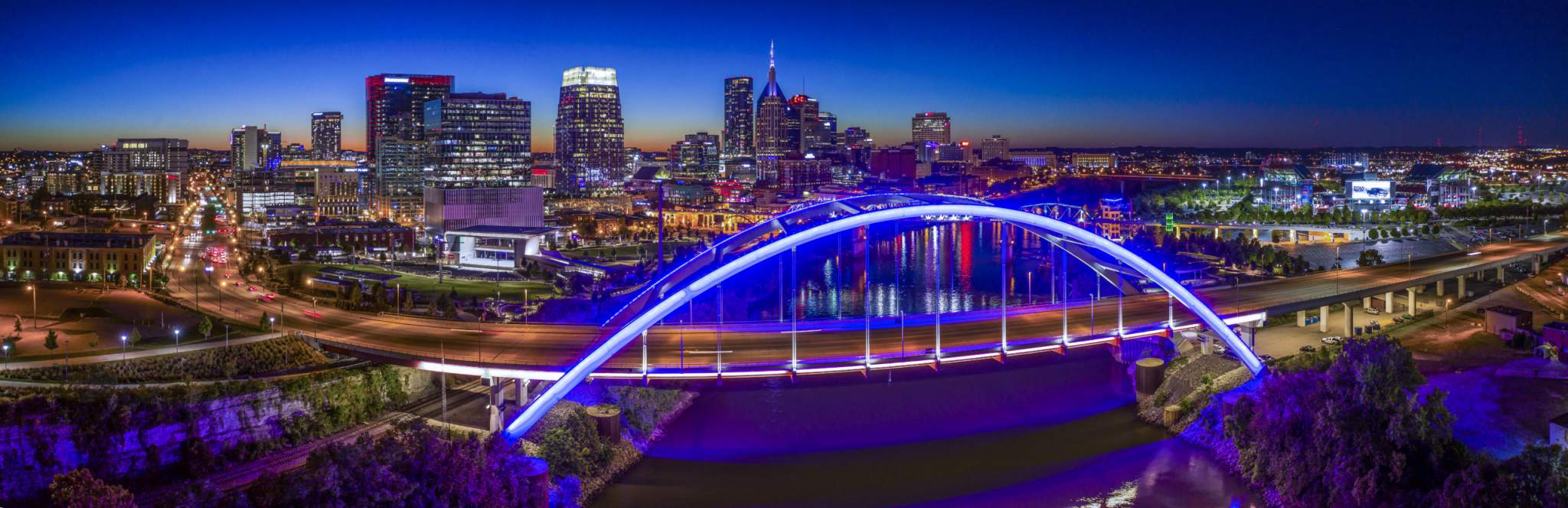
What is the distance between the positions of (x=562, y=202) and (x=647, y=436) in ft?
254

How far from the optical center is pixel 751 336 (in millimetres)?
20875

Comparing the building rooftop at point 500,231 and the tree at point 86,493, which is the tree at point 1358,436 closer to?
the tree at point 86,493

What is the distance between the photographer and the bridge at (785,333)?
56.1 ft

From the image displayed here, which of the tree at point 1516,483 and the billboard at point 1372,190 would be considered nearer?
the tree at point 1516,483

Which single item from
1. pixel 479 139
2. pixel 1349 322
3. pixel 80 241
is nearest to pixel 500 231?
pixel 80 241

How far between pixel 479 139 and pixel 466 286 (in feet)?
175

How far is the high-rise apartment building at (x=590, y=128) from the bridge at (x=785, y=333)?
9660cm

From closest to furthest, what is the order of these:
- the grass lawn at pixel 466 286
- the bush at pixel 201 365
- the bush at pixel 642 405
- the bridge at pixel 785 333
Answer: the bridge at pixel 785 333 < the bush at pixel 201 365 < the bush at pixel 642 405 < the grass lawn at pixel 466 286

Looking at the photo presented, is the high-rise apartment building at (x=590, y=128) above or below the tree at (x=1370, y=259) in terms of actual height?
above

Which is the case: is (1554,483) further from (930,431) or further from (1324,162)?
(1324,162)

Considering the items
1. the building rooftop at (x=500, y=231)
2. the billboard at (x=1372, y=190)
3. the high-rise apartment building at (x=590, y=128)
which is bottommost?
the building rooftop at (x=500, y=231)

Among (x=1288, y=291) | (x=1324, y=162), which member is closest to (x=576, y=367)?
(x=1288, y=291)

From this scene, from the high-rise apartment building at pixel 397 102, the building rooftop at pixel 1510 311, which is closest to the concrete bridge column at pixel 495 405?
the building rooftop at pixel 1510 311

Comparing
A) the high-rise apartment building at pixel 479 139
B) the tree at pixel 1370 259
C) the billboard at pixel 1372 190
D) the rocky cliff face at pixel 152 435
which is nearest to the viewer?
the rocky cliff face at pixel 152 435
